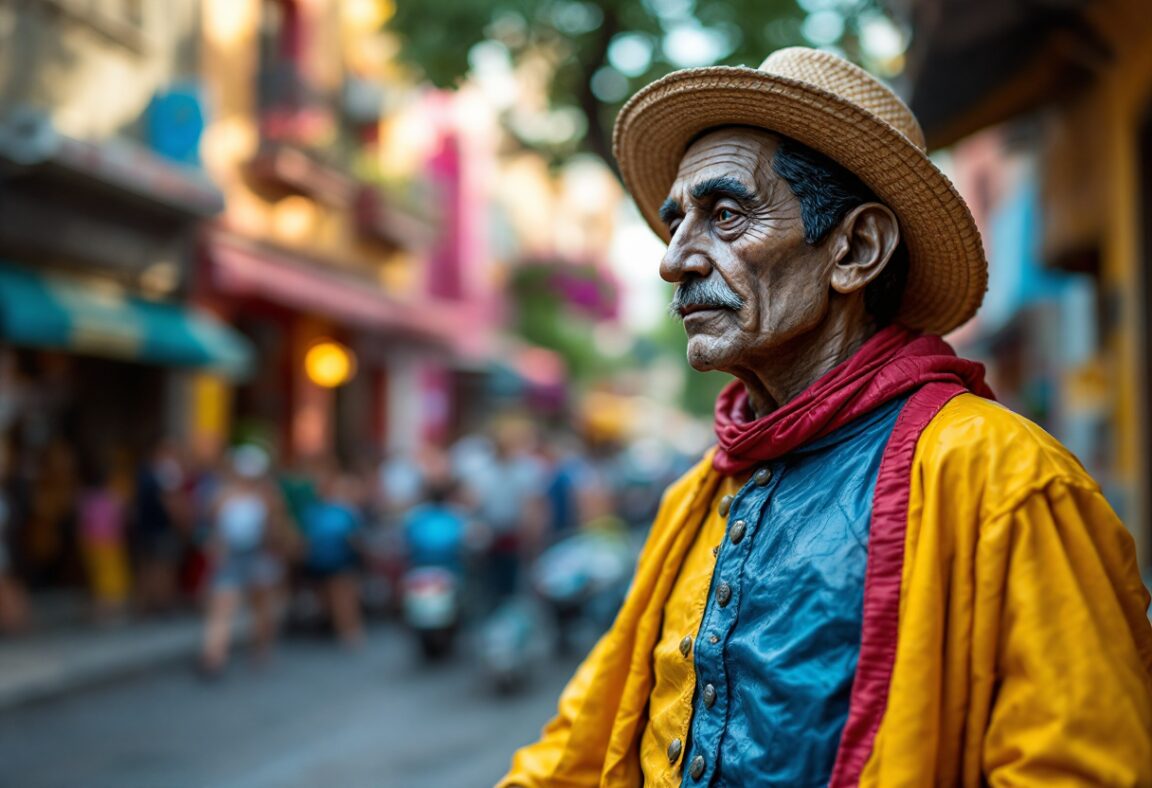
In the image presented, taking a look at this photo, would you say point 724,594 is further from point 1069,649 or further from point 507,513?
point 507,513

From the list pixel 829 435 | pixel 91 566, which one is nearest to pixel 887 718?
pixel 829 435

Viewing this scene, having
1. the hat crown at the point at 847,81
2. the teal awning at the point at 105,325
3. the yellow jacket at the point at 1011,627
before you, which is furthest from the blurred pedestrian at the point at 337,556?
the yellow jacket at the point at 1011,627

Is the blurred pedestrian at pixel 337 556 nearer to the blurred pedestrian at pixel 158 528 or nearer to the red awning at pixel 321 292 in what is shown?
the blurred pedestrian at pixel 158 528

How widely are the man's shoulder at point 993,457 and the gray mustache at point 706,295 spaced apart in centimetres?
43

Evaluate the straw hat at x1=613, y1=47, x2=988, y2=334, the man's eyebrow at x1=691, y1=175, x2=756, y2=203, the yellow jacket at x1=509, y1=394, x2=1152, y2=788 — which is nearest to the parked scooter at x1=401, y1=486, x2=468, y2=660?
the straw hat at x1=613, y1=47, x2=988, y2=334

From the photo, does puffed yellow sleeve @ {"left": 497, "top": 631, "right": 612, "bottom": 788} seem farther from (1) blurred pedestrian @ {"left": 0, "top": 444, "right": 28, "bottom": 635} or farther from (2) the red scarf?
(1) blurred pedestrian @ {"left": 0, "top": 444, "right": 28, "bottom": 635}

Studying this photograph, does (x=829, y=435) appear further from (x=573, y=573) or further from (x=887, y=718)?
(x=573, y=573)

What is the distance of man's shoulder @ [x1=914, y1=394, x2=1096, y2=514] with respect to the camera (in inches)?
54.3

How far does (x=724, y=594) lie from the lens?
5.58ft

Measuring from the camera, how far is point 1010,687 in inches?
52.2

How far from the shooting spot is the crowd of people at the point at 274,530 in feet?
27.7

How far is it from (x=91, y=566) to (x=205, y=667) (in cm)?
245

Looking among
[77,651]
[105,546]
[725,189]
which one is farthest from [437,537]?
[725,189]

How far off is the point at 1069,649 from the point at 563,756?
1.00m
